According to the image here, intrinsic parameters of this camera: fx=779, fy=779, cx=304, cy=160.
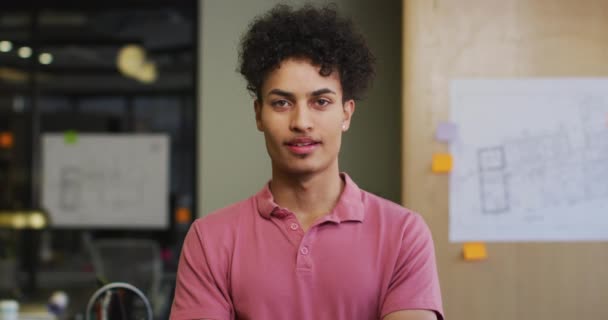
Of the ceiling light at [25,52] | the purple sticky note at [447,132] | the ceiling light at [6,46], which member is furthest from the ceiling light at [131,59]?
the purple sticky note at [447,132]

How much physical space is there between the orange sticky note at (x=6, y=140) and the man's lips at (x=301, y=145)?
11.7 ft

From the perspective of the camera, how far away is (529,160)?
2.95m

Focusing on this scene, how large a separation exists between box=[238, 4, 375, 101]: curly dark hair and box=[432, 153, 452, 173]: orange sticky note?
1.35m

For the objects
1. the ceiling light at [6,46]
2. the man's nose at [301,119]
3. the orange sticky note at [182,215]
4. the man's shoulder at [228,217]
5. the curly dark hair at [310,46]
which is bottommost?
the orange sticky note at [182,215]

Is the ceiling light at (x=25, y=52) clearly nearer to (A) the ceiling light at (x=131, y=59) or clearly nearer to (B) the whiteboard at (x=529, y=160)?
(A) the ceiling light at (x=131, y=59)

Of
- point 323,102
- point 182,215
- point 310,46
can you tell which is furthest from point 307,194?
point 182,215

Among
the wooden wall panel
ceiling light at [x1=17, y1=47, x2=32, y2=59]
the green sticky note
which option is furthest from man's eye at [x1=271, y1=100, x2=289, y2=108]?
ceiling light at [x1=17, y1=47, x2=32, y2=59]

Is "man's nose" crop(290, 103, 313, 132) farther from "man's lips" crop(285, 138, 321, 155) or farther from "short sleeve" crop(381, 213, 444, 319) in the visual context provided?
"short sleeve" crop(381, 213, 444, 319)

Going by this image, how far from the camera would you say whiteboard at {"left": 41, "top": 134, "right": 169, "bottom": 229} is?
14.8ft

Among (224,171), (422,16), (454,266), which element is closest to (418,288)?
(454,266)

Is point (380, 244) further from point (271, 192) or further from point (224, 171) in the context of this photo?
point (224, 171)

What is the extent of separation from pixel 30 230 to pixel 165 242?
2.69 feet

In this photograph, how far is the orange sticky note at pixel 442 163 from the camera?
2947 mm

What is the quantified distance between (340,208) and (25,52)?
3591 millimetres
